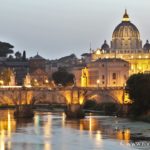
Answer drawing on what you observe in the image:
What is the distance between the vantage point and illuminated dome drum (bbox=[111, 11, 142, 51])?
467ft

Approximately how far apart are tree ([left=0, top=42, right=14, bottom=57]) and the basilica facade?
11.2 metres

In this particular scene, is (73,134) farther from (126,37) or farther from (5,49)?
(126,37)

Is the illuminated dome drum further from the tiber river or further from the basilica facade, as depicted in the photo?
the tiber river

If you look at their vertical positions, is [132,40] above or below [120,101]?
above

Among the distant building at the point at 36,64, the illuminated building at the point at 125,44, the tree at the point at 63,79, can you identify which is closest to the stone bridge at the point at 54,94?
the tree at the point at 63,79

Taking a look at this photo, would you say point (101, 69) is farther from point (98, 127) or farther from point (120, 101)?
point (98, 127)

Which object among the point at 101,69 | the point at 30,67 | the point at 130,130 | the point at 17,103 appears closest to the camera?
the point at 130,130

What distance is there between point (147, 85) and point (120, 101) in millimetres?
10484

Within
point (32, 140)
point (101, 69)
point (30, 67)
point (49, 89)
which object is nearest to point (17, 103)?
point (49, 89)

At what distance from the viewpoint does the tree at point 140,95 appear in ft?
210

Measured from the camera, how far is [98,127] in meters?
57.3

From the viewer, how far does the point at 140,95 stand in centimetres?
6456

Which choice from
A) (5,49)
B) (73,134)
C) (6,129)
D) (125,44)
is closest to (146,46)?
(125,44)

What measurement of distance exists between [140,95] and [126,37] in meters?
77.8
